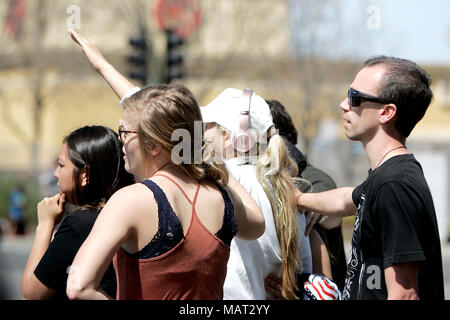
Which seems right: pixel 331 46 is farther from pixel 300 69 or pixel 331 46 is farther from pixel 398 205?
pixel 398 205

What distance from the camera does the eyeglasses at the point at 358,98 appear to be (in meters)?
2.87

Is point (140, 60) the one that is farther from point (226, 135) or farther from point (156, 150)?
point (156, 150)

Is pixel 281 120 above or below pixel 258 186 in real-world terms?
above

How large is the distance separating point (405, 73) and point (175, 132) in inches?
36.0

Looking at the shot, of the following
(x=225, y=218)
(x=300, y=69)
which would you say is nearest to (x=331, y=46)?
(x=300, y=69)

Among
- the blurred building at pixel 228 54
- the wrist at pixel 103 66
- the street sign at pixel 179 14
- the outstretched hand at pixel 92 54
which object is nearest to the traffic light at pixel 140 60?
the blurred building at pixel 228 54

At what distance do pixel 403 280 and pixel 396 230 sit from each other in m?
0.18

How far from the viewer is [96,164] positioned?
3322 millimetres

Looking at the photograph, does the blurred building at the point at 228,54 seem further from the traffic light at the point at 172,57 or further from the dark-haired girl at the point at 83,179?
the dark-haired girl at the point at 83,179

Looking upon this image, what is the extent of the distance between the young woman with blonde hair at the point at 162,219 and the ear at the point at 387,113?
639 millimetres

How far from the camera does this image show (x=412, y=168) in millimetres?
2721

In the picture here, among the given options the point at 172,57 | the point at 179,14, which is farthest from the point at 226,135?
the point at 179,14

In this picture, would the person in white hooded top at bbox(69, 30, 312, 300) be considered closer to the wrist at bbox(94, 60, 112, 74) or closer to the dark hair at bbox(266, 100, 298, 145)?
the wrist at bbox(94, 60, 112, 74)
